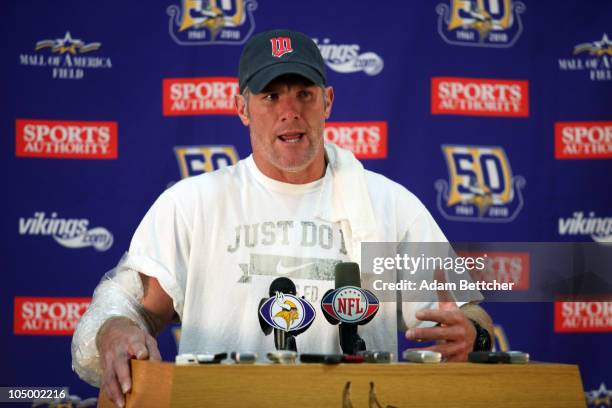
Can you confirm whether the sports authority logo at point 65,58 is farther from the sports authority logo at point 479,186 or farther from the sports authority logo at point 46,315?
the sports authority logo at point 479,186

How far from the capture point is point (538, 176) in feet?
12.1

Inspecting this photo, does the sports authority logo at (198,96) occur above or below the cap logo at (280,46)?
above

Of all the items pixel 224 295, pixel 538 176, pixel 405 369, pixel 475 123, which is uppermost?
pixel 475 123

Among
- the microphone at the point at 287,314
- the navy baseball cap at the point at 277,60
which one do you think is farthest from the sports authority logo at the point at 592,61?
the microphone at the point at 287,314

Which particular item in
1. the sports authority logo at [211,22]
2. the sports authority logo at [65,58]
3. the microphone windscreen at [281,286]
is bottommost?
the microphone windscreen at [281,286]

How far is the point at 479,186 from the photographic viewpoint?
3717 mm

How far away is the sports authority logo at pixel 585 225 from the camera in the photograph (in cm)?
365

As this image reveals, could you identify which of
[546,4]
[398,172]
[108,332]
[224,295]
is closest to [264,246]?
[224,295]

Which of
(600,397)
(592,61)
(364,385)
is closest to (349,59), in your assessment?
(592,61)

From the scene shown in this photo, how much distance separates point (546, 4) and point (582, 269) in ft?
3.93

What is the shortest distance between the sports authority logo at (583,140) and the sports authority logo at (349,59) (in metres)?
0.85

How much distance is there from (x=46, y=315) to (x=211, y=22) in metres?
1.43

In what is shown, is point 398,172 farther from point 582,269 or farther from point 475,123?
point 582,269

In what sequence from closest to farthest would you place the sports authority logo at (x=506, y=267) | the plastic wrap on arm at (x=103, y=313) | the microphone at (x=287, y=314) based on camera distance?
the microphone at (x=287, y=314) < the plastic wrap on arm at (x=103, y=313) < the sports authority logo at (x=506, y=267)
